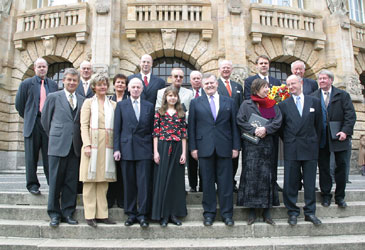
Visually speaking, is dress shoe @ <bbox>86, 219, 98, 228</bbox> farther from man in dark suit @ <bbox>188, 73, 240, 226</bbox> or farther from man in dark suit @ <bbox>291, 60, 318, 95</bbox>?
man in dark suit @ <bbox>291, 60, 318, 95</bbox>

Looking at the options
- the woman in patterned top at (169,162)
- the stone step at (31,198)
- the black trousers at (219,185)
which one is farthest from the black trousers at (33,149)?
the black trousers at (219,185)

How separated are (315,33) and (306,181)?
9.34 metres

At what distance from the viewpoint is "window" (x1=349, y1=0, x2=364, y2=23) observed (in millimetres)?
13227

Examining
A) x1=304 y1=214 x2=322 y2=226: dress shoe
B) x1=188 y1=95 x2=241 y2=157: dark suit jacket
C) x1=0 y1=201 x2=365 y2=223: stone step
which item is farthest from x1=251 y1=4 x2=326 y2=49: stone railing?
x1=304 y1=214 x2=322 y2=226: dress shoe

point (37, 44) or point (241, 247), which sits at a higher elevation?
point (37, 44)

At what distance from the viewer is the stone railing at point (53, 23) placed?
10508 millimetres

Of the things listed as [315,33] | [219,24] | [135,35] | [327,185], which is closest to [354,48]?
[315,33]

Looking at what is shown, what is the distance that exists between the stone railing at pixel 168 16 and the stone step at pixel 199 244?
8.36 metres

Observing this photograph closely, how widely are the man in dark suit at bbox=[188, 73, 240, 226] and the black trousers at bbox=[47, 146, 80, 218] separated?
1.69 metres

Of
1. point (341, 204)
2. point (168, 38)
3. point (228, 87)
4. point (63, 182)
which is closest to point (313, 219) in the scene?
point (341, 204)

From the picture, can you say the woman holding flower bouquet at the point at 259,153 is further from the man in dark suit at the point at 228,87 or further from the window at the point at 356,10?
the window at the point at 356,10

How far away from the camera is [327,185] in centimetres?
421

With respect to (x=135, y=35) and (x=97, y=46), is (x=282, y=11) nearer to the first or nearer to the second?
(x=135, y=35)

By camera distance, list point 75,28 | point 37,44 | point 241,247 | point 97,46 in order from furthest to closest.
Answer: point 37,44 < point 75,28 < point 97,46 < point 241,247
